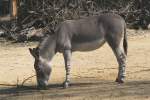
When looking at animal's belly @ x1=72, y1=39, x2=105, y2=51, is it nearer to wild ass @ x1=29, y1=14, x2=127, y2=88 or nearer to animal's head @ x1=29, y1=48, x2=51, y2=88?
wild ass @ x1=29, y1=14, x2=127, y2=88

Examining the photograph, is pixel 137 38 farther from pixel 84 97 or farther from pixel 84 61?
pixel 84 97

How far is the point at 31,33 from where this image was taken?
18984 millimetres

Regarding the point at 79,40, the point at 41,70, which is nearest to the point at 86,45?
the point at 79,40

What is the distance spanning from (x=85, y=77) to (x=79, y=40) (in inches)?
52.4

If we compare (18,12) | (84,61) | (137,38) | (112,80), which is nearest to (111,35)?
(112,80)

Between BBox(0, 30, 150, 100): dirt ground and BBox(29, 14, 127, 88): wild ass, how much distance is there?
1.36 ft

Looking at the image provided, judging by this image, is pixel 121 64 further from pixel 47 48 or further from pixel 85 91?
pixel 47 48

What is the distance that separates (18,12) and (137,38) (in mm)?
5038

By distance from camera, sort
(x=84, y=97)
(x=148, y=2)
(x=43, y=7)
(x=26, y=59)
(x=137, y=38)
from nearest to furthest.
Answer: (x=84, y=97), (x=26, y=59), (x=137, y=38), (x=43, y=7), (x=148, y=2)

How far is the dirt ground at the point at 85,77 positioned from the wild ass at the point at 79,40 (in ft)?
1.36

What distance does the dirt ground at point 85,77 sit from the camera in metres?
9.57

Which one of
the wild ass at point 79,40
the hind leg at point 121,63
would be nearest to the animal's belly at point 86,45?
the wild ass at point 79,40

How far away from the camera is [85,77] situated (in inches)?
455

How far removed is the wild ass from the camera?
33.8ft
